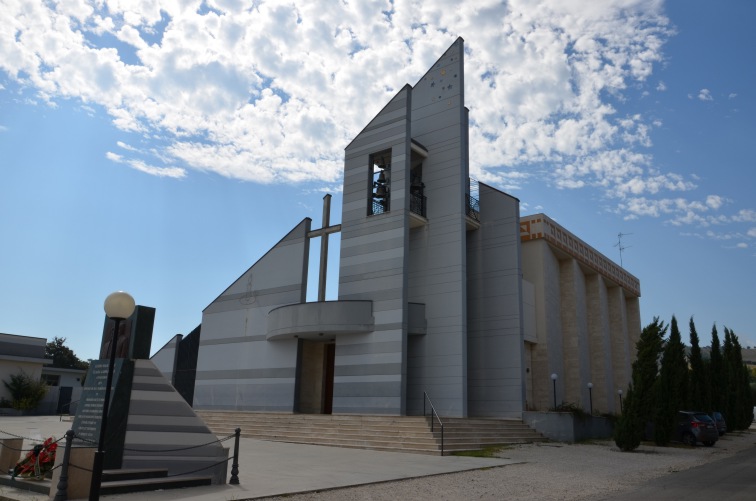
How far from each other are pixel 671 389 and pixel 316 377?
Answer: 15178mm

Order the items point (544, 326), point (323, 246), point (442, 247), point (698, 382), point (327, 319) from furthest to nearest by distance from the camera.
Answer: point (544, 326)
point (698, 382)
point (323, 246)
point (442, 247)
point (327, 319)

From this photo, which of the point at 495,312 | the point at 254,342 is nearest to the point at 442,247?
the point at 495,312

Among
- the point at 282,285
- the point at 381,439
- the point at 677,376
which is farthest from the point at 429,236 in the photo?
the point at 677,376

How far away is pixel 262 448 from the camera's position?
1789cm

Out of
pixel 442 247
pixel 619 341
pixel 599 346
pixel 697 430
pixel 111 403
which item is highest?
pixel 442 247

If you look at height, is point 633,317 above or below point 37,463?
above

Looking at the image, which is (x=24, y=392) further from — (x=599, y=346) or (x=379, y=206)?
(x=599, y=346)

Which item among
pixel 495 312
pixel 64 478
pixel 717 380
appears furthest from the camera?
pixel 717 380

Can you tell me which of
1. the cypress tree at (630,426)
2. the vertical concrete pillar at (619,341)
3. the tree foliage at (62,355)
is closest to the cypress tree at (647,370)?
the cypress tree at (630,426)

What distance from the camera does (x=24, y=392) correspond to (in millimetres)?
36219

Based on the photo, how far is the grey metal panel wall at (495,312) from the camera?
82.2ft

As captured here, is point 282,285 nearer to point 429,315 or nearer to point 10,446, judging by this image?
point 429,315

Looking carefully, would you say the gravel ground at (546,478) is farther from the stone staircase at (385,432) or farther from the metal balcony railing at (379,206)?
the metal balcony railing at (379,206)

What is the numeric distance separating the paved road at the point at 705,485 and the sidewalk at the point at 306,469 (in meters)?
4.07
